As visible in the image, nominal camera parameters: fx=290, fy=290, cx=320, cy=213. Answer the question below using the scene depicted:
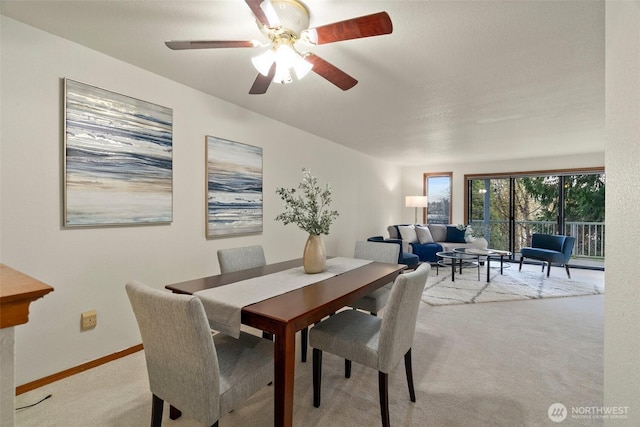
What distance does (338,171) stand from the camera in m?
5.14

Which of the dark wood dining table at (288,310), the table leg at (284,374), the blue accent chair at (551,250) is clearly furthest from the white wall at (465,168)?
the table leg at (284,374)

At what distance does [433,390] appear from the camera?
1944 millimetres

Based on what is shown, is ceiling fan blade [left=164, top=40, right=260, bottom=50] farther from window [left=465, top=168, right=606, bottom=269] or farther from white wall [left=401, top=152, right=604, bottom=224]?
window [left=465, top=168, right=606, bottom=269]

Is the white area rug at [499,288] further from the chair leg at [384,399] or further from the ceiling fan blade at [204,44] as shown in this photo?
the ceiling fan blade at [204,44]

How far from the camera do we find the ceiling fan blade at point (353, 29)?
1314mm

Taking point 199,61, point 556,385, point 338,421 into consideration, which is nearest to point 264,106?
point 199,61

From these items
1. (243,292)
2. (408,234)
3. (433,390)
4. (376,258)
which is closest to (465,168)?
(408,234)

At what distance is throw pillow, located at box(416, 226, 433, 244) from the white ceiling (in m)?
2.59

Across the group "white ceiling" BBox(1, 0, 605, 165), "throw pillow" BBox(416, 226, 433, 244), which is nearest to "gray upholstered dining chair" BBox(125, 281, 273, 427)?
"white ceiling" BBox(1, 0, 605, 165)

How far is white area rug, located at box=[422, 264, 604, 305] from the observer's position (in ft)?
12.7

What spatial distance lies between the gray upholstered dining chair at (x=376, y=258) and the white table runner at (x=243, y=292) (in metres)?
0.37

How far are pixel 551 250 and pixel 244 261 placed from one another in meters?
5.47

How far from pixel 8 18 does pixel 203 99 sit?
4.40 feet

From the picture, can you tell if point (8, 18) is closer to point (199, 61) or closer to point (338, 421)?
point (199, 61)
